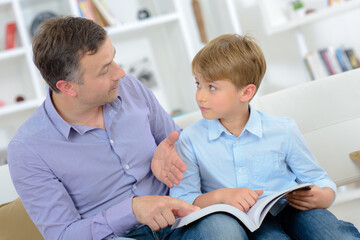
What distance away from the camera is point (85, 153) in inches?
60.0

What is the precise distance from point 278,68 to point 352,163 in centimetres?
206

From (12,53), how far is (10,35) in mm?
192

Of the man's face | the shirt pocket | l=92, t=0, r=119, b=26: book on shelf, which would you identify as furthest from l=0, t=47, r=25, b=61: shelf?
the shirt pocket

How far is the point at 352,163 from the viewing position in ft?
6.21

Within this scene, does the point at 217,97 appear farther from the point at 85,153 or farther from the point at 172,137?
the point at 85,153

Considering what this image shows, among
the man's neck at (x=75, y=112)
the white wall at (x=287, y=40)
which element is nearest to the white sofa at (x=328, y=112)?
the man's neck at (x=75, y=112)

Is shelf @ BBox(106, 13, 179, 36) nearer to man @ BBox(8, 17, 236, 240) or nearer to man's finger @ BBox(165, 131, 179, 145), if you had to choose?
man @ BBox(8, 17, 236, 240)

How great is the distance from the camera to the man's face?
4.99ft

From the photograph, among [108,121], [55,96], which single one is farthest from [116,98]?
[55,96]

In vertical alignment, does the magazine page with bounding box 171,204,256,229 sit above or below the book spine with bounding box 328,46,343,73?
above

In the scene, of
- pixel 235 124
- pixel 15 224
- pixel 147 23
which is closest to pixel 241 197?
pixel 235 124

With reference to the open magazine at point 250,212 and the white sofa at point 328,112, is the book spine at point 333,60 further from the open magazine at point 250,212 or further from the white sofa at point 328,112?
the open magazine at point 250,212

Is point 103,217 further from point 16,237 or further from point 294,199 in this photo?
point 294,199

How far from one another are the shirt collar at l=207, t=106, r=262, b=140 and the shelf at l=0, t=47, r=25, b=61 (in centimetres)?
196
